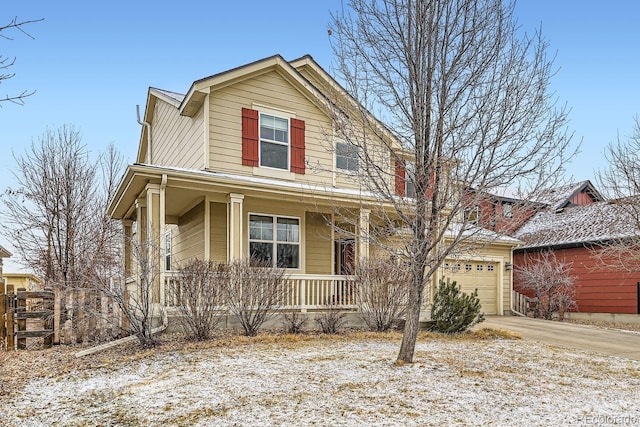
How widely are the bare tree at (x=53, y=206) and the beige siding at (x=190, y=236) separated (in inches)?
130

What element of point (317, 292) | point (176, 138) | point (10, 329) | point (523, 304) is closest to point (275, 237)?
point (317, 292)

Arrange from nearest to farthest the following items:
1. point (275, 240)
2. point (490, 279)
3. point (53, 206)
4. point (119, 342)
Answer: point (119, 342)
point (275, 240)
point (53, 206)
point (490, 279)

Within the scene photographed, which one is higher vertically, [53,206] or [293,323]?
[53,206]

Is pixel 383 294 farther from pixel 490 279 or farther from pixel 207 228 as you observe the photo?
pixel 490 279

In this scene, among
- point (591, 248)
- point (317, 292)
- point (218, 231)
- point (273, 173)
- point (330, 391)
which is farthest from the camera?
point (591, 248)

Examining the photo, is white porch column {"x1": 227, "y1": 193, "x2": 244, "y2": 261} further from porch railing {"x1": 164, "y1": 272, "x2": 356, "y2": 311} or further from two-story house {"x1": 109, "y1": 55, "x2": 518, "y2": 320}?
porch railing {"x1": 164, "y1": 272, "x2": 356, "y2": 311}

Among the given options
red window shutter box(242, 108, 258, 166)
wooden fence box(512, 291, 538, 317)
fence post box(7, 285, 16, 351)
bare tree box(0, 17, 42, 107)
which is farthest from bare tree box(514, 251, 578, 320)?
bare tree box(0, 17, 42, 107)

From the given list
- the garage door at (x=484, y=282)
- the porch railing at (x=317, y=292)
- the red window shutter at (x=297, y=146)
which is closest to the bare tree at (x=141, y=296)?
the porch railing at (x=317, y=292)

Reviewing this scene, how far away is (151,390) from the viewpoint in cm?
501

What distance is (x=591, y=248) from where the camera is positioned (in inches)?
651

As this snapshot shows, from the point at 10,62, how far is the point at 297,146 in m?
8.59

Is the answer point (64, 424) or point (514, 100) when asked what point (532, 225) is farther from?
point (64, 424)

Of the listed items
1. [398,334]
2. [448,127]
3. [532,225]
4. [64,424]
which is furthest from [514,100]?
[532,225]

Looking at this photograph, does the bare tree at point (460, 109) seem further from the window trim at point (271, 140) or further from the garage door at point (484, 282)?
the garage door at point (484, 282)
